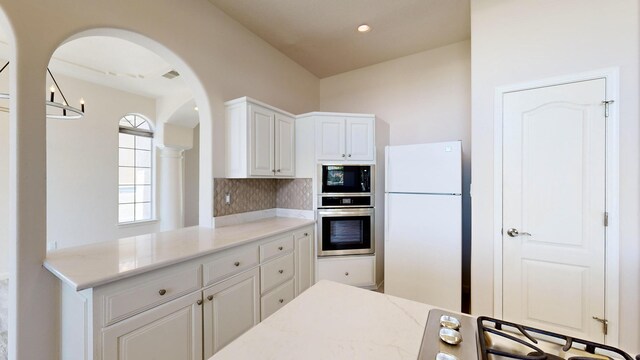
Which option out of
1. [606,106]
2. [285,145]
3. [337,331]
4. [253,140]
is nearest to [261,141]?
[253,140]

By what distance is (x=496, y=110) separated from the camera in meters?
2.16

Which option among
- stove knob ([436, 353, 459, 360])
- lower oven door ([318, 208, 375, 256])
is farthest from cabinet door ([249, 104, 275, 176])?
stove knob ([436, 353, 459, 360])

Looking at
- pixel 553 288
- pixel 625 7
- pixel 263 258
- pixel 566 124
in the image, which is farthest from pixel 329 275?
pixel 625 7

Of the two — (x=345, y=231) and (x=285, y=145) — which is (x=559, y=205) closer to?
(x=345, y=231)

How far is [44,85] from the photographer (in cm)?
147

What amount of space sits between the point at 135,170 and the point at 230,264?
12.7 ft

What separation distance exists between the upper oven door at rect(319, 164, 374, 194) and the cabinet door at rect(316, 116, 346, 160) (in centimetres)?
14

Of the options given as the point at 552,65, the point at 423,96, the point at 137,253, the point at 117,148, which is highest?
the point at 423,96

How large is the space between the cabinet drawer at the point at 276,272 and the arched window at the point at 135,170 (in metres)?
3.42

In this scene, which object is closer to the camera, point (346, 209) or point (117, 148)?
point (346, 209)

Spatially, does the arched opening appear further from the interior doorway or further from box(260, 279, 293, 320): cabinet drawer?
the interior doorway

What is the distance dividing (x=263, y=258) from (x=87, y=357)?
1.18 metres

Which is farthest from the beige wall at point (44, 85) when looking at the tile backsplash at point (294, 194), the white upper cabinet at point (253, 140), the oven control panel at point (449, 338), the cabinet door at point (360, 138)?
the oven control panel at point (449, 338)

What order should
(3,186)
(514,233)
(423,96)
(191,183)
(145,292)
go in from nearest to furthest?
Result: (145,292) < (514,233) < (3,186) < (423,96) < (191,183)
